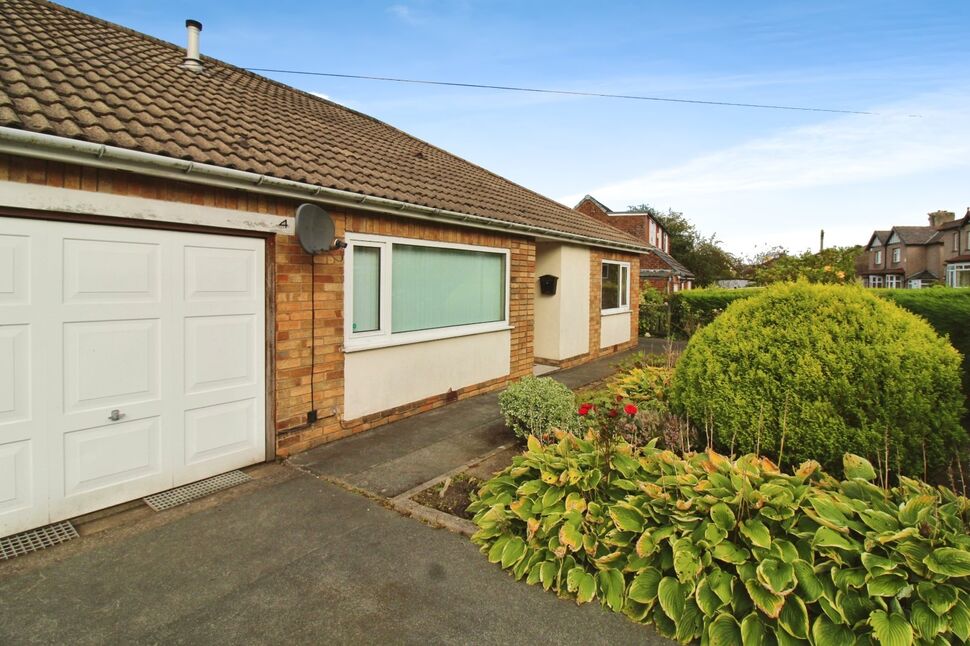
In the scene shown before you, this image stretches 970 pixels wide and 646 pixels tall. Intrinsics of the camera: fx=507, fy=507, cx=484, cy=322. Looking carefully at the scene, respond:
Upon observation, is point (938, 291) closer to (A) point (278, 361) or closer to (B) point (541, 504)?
(B) point (541, 504)

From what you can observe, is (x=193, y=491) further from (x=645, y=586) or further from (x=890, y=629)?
(x=890, y=629)

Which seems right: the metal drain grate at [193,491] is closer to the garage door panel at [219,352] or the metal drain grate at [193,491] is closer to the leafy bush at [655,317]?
the garage door panel at [219,352]

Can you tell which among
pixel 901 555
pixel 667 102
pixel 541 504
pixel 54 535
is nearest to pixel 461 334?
pixel 541 504

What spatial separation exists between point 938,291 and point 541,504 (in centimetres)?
899

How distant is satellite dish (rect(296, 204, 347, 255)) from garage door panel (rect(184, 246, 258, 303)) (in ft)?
1.65

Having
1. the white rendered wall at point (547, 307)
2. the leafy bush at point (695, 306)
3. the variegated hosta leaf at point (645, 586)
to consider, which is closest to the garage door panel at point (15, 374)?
the variegated hosta leaf at point (645, 586)

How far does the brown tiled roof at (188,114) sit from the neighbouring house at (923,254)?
4330 cm

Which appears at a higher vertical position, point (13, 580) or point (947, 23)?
point (947, 23)

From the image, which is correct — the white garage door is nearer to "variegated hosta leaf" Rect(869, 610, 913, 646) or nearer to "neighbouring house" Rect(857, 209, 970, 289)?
"variegated hosta leaf" Rect(869, 610, 913, 646)

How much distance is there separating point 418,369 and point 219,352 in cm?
273

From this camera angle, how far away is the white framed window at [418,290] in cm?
600

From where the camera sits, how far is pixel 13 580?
3020 mm

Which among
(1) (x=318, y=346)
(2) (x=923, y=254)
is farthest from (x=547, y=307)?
(2) (x=923, y=254)

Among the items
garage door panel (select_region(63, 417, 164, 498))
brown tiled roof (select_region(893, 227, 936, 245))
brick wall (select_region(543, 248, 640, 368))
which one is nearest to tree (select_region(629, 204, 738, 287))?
brown tiled roof (select_region(893, 227, 936, 245))
